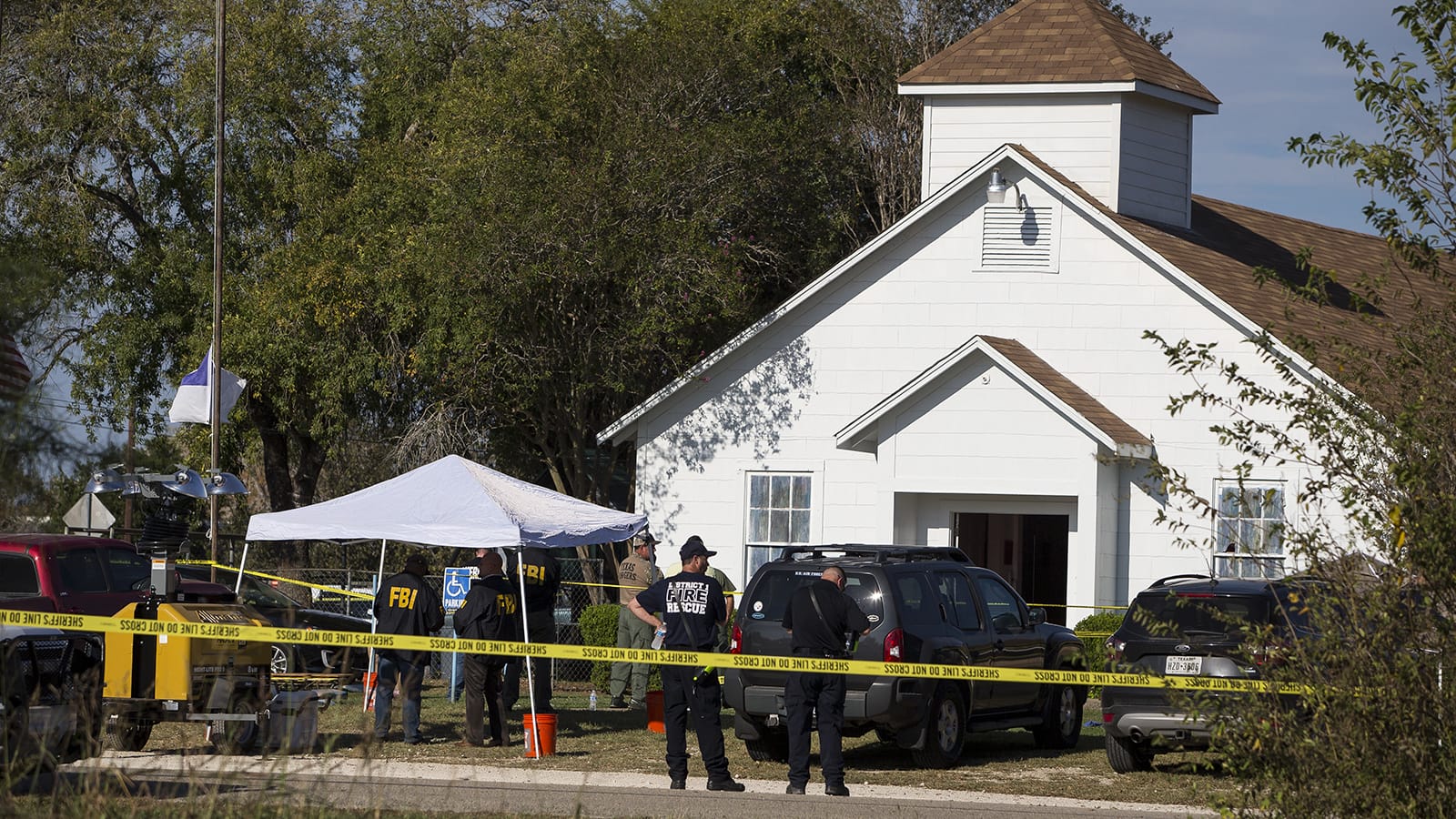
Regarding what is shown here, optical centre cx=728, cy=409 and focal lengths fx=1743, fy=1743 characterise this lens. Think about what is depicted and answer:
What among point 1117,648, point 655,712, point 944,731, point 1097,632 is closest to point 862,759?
point 944,731

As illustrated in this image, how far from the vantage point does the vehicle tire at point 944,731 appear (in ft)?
48.0

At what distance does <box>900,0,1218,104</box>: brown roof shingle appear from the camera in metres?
25.1

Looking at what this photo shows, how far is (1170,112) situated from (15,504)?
64.6 feet

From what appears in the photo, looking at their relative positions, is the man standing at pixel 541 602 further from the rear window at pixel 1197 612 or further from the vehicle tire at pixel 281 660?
the rear window at pixel 1197 612

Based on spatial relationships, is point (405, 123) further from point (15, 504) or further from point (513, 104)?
point (15, 504)

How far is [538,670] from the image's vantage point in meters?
17.6

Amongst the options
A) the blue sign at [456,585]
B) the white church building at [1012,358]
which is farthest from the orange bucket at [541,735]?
the white church building at [1012,358]

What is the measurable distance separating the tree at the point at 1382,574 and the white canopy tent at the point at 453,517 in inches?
346

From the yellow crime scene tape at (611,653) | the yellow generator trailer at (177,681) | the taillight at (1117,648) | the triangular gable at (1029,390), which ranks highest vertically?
the triangular gable at (1029,390)

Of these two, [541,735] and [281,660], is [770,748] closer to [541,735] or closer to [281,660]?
[541,735]

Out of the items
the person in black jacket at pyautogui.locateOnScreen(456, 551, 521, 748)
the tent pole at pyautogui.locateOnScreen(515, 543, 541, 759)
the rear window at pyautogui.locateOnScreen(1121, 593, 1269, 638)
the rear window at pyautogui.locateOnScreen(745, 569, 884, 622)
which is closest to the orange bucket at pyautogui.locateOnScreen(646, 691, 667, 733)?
the tent pole at pyautogui.locateOnScreen(515, 543, 541, 759)

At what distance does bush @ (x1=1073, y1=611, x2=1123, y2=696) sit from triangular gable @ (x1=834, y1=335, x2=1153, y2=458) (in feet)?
6.70

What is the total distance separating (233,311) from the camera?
96.5 ft

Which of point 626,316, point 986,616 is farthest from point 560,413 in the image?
point 986,616
